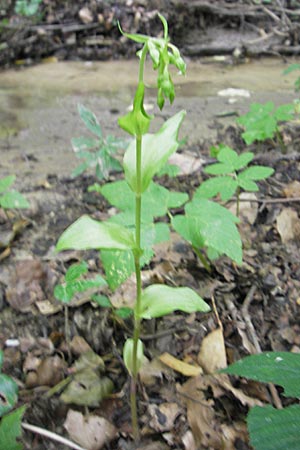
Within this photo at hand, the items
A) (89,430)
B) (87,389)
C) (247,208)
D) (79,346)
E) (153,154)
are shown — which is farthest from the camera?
(247,208)

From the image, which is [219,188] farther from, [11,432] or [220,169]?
[11,432]

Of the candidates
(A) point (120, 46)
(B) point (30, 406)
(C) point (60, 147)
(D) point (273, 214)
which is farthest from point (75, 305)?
(A) point (120, 46)

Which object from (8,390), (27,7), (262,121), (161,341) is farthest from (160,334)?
(27,7)

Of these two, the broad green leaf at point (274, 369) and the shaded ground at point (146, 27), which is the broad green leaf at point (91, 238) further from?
the shaded ground at point (146, 27)

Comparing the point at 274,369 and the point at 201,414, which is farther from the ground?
the point at 274,369

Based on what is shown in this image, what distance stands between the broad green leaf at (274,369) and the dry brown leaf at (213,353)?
1.18 ft

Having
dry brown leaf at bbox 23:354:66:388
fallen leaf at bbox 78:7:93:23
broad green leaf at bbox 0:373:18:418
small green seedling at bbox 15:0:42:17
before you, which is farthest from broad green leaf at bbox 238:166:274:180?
small green seedling at bbox 15:0:42:17

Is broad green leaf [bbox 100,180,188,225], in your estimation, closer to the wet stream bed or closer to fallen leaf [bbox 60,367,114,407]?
the wet stream bed

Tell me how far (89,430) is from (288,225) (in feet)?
3.63

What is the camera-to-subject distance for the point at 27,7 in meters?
4.88

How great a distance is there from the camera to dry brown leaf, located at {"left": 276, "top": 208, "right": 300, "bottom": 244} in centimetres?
175

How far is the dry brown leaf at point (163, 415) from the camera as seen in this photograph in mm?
1165

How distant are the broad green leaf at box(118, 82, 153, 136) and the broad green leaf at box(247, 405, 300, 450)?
0.62 m

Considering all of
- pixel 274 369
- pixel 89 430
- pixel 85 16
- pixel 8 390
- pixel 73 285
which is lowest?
pixel 89 430
